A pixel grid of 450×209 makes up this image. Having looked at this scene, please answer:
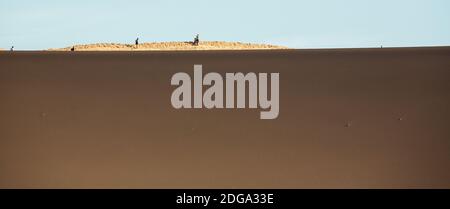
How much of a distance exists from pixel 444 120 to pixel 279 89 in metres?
1.37

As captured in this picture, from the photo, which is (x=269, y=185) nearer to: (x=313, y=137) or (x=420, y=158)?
(x=313, y=137)

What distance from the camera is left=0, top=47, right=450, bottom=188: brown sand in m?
6.14

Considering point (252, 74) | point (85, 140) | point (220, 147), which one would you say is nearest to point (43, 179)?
point (85, 140)

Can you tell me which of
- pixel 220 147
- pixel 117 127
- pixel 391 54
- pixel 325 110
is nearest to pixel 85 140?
pixel 117 127

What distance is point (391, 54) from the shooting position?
6.16m

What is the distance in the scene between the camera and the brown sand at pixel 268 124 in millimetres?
6137

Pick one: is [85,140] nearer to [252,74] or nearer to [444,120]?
[252,74]

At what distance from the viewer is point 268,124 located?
614 centimetres

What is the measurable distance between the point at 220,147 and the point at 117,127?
857 mm

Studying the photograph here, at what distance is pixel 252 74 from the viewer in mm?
6172

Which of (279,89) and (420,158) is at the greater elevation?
(279,89)
